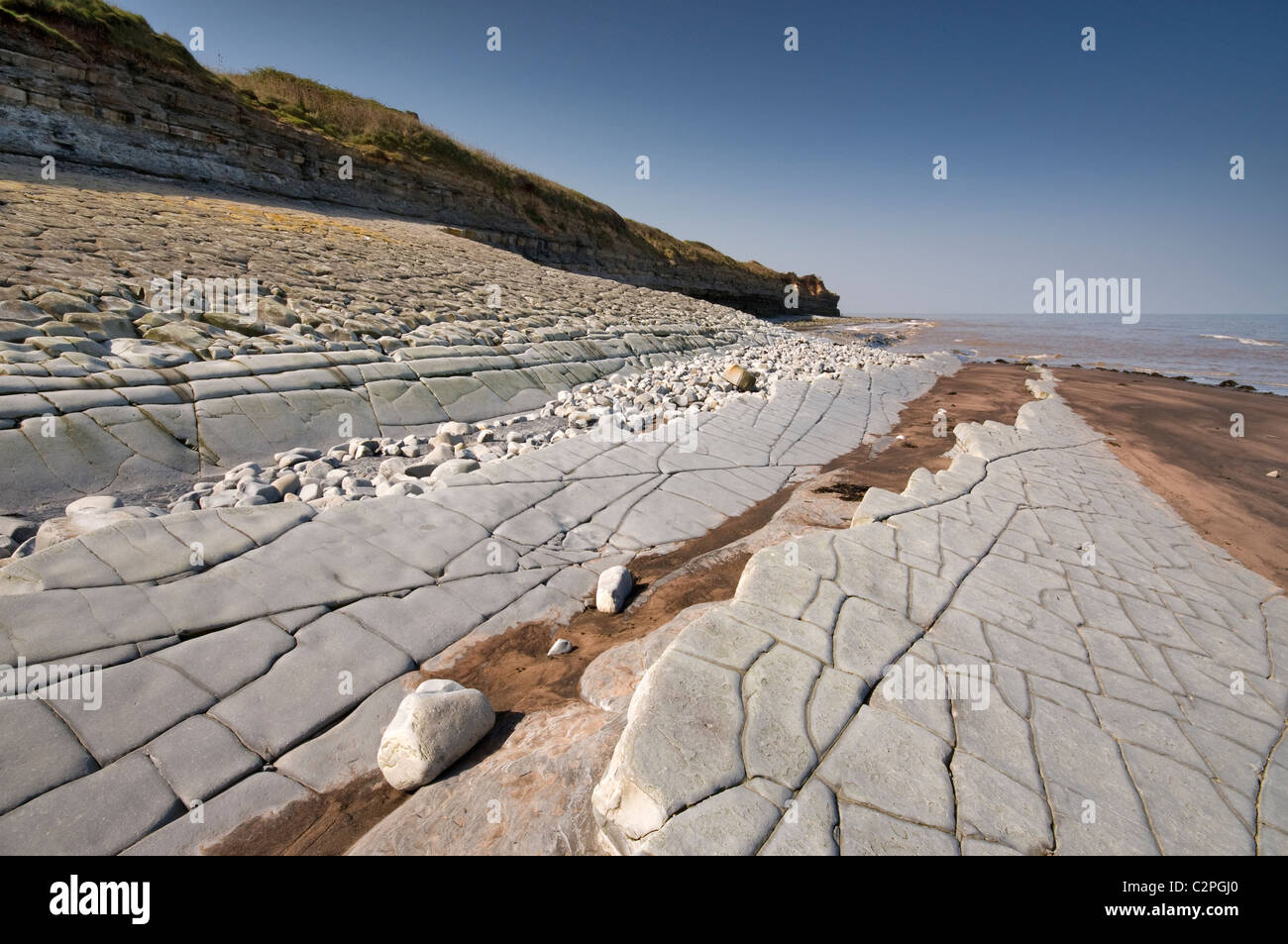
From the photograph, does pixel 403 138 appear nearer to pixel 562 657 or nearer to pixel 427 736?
pixel 562 657

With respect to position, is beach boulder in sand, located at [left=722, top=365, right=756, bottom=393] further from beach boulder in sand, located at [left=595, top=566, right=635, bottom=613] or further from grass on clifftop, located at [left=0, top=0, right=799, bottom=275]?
grass on clifftop, located at [left=0, top=0, right=799, bottom=275]

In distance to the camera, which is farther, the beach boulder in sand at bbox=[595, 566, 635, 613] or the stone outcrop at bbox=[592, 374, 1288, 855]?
the beach boulder in sand at bbox=[595, 566, 635, 613]

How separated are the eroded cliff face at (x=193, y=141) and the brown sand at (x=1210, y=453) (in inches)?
722

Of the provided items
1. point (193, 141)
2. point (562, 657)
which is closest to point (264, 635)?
point (562, 657)

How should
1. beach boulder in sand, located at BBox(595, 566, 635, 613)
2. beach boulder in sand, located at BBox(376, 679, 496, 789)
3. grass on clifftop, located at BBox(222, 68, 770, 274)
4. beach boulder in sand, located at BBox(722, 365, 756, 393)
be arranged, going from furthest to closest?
1. grass on clifftop, located at BBox(222, 68, 770, 274)
2. beach boulder in sand, located at BBox(722, 365, 756, 393)
3. beach boulder in sand, located at BBox(595, 566, 635, 613)
4. beach boulder in sand, located at BBox(376, 679, 496, 789)

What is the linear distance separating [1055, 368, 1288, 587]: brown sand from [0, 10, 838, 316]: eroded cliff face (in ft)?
60.1

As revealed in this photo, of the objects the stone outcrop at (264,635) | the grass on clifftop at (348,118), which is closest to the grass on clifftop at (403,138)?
the grass on clifftop at (348,118)

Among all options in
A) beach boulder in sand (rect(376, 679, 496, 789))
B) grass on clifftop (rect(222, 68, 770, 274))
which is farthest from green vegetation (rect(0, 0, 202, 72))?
beach boulder in sand (rect(376, 679, 496, 789))

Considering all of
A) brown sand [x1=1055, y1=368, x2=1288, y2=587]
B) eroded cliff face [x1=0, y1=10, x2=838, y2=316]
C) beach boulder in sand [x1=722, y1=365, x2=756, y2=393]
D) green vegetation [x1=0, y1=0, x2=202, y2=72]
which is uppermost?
green vegetation [x1=0, y1=0, x2=202, y2=72]

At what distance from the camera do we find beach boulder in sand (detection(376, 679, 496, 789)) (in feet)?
6.84

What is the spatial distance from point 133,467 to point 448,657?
131 inches

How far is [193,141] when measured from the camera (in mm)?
13438

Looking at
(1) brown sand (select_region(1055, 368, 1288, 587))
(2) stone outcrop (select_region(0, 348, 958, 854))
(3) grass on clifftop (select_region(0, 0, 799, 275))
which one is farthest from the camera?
(3) grass on clifftop (select_region(0, 0, 799, 275))

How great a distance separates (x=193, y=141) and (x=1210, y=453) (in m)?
22.1
